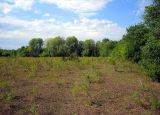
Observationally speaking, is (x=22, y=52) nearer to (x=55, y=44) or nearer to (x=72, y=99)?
(x=55, y=44)

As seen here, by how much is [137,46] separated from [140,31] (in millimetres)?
5350

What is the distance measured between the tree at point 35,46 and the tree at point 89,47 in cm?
1312

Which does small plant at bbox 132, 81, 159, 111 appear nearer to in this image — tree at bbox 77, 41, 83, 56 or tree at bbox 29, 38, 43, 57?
tree at bbox 29, 38, 43, 57

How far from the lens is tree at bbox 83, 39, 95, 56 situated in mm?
82375

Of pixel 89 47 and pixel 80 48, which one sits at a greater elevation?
pixel 89 47

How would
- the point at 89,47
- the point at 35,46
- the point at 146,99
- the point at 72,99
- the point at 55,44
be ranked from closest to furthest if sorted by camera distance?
the point at 72,99
the point at 146,99
the point at 35,46
the point at 55,44
the point at 89,47

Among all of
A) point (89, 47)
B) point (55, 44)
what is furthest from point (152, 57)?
point (89, 47)

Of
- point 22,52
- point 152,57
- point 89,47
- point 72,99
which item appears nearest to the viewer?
point 72,99

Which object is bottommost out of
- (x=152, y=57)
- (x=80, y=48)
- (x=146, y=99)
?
(x=146, y=99)

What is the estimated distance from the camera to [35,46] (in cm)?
8138

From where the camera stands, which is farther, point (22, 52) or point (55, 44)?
point (55, 44)

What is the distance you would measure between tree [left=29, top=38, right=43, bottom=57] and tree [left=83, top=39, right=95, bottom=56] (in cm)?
1312

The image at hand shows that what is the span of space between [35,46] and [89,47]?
53.0ft

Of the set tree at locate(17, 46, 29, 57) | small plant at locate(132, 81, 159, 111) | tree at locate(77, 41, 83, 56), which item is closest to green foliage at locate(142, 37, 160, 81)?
small plant at locate(132, 81, 159, 111)
